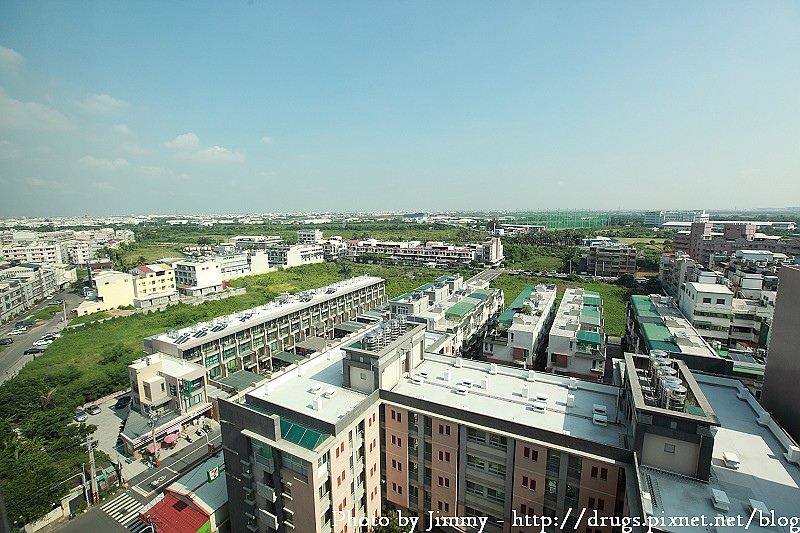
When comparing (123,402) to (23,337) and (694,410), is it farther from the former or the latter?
(694,410)

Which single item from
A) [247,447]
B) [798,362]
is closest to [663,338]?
[798,362]

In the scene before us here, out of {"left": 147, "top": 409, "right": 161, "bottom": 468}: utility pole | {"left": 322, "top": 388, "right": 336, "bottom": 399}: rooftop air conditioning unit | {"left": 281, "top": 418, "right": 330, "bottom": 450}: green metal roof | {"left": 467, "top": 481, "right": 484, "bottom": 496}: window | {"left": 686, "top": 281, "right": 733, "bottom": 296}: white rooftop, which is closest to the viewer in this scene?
{"left": 281, "top": 418, "right": 330, "bottom": 450}: green metal roof

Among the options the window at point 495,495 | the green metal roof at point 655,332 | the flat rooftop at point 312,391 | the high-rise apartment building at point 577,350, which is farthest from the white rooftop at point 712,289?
the flat rooftop at point 312,391

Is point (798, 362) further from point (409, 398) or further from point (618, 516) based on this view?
point (409, 398)

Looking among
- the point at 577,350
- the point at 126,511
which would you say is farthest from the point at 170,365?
the point at 577,350

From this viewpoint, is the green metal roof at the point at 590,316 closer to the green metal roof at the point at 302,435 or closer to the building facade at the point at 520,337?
the building facade at the point at 520,337

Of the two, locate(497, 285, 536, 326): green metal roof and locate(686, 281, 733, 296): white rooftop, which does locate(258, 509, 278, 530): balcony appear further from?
locate(686, 281, 733, 296): white rooftop

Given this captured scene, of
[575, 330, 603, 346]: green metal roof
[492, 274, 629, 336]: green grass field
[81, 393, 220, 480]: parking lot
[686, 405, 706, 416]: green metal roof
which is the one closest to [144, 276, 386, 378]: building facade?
[81, 393, 220, 480]: parking lot
